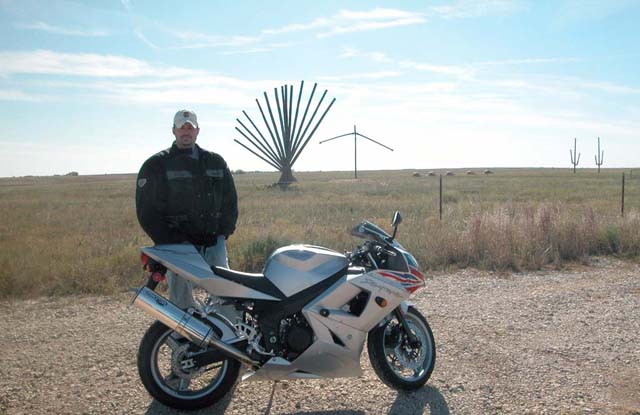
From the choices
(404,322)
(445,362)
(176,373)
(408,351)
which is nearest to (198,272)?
(176,373)

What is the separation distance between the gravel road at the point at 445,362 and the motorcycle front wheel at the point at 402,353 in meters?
0.13

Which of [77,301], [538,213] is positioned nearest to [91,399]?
[77,301]

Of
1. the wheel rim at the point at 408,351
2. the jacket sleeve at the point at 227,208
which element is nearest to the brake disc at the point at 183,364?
the jacket sleeve at the point at 227,208

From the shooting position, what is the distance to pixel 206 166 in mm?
4781

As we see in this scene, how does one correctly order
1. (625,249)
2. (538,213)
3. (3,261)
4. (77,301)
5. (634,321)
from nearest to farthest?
(634,321)
(77,301)
(3,261)
(625,249)
(538,213)

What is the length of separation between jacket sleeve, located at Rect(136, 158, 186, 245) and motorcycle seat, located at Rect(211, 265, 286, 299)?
794 mm

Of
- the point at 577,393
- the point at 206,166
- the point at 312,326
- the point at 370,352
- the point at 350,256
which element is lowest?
the point at 577,393

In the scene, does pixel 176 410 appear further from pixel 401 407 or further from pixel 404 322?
pixel 404 322

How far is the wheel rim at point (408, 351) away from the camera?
4.40 metres

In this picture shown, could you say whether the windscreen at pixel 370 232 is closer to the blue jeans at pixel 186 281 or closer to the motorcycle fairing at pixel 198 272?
the motorcycle fairing at pixel 198 272

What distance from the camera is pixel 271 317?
407 centimetres

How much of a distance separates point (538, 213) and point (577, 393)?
6716mm

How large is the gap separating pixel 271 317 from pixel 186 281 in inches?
41.5

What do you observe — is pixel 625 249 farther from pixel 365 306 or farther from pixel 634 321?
pixel 365 306
